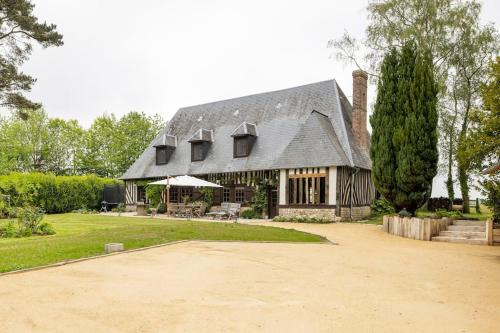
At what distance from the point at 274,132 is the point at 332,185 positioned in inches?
208

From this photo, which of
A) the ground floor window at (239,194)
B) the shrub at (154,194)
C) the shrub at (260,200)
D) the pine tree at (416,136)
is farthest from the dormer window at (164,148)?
the pine tree at (416,136)

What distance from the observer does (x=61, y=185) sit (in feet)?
82.5

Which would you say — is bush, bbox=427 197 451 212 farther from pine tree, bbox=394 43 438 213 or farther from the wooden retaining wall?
the wooden retaining wall

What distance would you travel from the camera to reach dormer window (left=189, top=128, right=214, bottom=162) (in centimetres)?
2430

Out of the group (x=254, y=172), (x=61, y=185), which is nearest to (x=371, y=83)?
(x=254, y=172)

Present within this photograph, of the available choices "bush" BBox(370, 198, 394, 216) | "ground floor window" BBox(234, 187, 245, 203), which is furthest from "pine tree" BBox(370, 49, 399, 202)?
"ground floor window" BBox(234, 187, 245, 203)

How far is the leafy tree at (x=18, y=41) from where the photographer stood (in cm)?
1577

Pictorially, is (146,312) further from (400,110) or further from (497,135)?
(400,110)

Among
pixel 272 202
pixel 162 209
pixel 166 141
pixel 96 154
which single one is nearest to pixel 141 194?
pixel 162 209

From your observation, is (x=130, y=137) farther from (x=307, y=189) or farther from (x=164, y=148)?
(x=307, y=189)

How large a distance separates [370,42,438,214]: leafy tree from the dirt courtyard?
5.41 m

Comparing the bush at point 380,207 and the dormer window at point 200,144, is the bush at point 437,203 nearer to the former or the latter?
the bush at point 380,207

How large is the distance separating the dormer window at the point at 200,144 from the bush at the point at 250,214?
472 centimetres

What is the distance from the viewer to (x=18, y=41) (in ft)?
54.5
